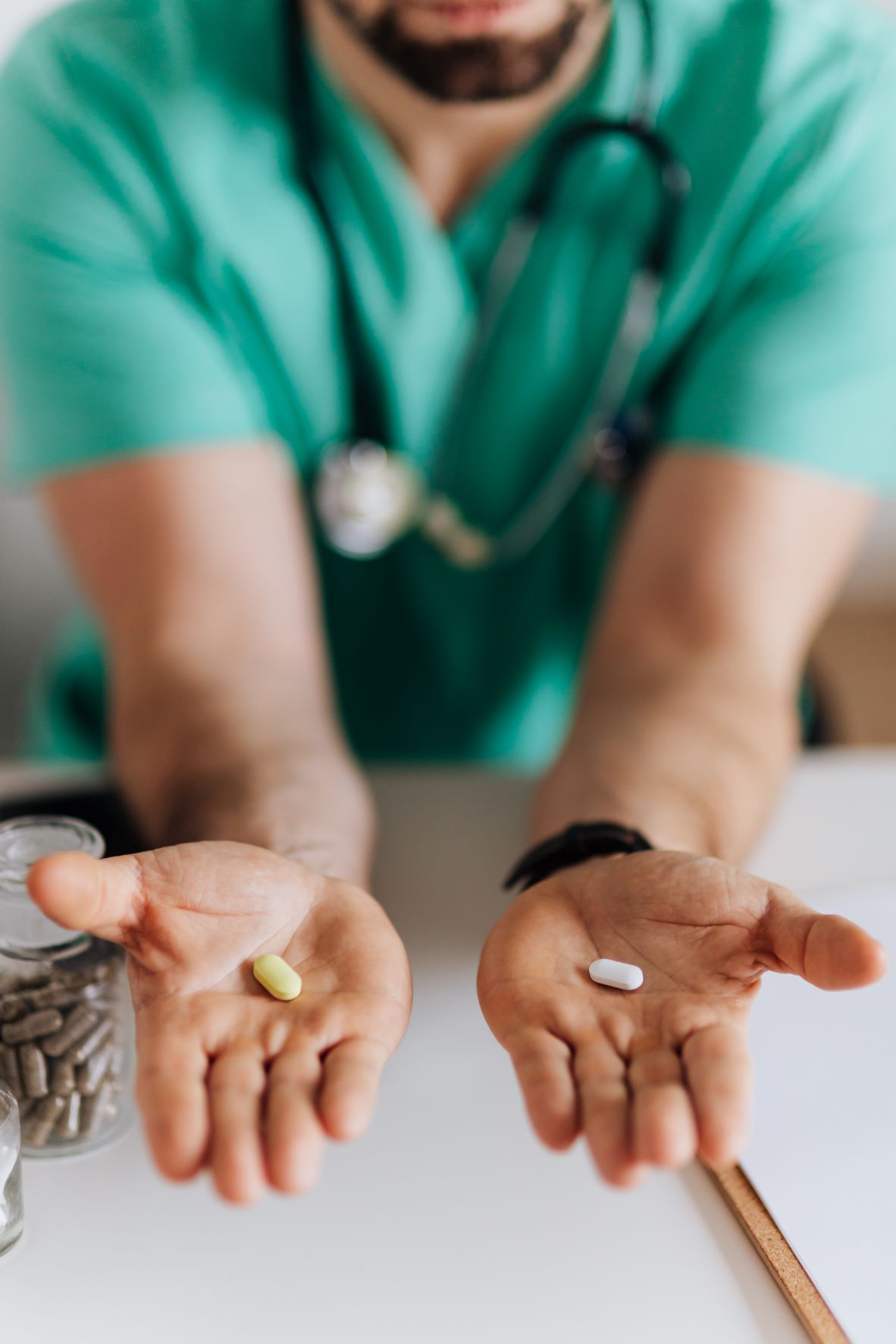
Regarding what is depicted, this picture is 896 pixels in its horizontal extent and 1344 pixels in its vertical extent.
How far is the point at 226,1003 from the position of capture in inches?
16.0

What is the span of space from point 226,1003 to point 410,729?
54 cm

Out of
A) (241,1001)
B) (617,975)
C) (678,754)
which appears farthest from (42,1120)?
(678,754)

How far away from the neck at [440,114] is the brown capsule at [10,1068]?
0.57 m

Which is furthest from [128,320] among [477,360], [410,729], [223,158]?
[410,729]

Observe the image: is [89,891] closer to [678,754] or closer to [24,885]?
[24,885]

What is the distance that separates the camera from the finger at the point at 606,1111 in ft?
1.17

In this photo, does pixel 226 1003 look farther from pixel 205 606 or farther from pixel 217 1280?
pixel 205 606

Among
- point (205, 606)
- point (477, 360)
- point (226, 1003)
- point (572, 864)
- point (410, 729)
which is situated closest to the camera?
point (226, 1003)

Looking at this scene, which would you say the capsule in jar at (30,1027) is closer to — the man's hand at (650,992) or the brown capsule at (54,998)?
the brown capsule at (54,998)

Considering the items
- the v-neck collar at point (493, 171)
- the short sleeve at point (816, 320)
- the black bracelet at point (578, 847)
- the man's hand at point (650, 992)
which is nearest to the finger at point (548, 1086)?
the man's hand at point (650, 992)

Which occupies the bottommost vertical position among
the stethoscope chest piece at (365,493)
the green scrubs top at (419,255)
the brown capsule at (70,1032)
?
the brown capsule at (70,1032)

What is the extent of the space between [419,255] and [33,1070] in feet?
1.78

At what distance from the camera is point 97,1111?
486 mm

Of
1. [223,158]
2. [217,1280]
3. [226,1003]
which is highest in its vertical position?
[223,158]
